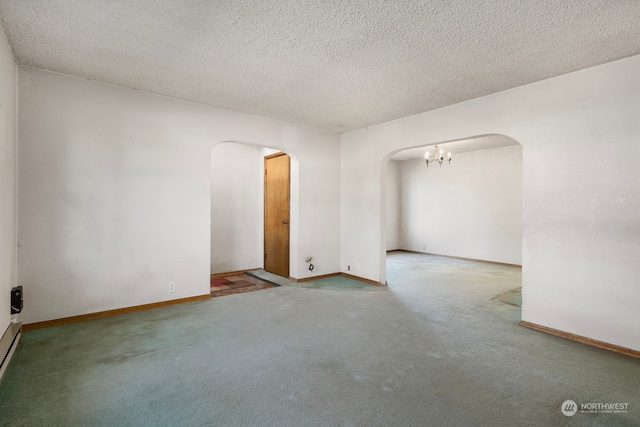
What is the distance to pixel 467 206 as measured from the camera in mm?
7965

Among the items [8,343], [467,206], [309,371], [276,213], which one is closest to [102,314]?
[8,343]

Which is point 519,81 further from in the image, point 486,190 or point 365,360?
point 486,190

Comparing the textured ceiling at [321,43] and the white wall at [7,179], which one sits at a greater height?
the textured ceiling at [321,43]

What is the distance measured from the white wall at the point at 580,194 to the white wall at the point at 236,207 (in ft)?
14.0

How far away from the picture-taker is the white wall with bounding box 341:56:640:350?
279 cm

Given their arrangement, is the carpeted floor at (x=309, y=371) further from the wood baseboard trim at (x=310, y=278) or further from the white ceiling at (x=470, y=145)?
the white ceiling at (x=470, y=145)

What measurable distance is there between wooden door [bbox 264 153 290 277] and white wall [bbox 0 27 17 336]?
3.53 metres

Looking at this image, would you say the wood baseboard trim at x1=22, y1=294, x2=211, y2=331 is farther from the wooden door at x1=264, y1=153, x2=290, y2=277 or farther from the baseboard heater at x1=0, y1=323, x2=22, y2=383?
the wooden door at x1=264, y1=153, x2=290, y2=277

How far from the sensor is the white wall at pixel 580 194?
279 centimetres

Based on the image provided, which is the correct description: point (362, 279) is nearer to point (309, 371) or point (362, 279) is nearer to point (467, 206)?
point (309, 371)

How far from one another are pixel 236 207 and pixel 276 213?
89 centimetres

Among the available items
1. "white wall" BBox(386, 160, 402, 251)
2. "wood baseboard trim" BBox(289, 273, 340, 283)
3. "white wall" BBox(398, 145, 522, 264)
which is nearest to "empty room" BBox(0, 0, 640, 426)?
"wood baseboard trim" BBox(289, 273, 340, 283)

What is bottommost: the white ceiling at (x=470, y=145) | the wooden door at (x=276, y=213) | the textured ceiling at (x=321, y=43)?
the wooden door at (x=276, y=213)

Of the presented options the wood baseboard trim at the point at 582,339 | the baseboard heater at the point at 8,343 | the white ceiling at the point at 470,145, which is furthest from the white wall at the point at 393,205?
the baseboard heater at the point at 8,343
